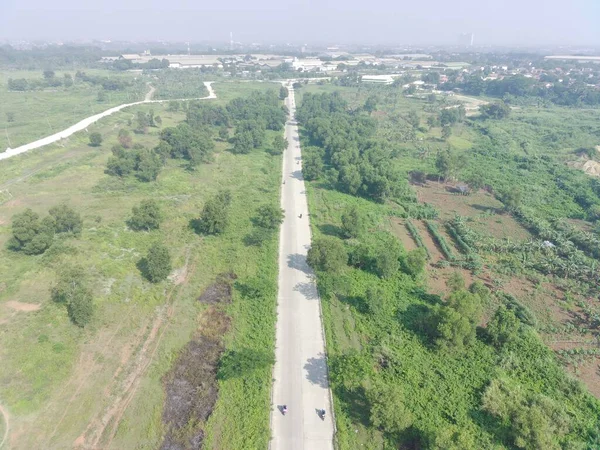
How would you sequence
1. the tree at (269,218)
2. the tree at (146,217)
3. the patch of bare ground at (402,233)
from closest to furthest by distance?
the tree at (146,217) → the patch of bare ground at (402,233) → the tree at (269,218)

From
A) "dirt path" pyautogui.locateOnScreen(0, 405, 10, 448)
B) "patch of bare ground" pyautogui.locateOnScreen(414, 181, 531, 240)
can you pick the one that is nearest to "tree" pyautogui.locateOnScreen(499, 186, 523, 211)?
"patch of bare ground" pyautogui.locateOnScreen(414, 181, 531, 240)

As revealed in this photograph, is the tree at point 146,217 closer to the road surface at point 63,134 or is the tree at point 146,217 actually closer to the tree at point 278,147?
the tree at point 278,147

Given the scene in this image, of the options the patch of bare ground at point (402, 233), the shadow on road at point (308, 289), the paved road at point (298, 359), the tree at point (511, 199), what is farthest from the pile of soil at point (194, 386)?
the tree at point (511, 199)

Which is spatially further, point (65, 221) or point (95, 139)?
point (95, 139)

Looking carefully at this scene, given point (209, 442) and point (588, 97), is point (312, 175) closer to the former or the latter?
point (209, 442)

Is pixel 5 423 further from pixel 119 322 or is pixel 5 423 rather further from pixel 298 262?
pixel 298 262

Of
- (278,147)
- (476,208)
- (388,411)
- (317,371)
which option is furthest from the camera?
(278,147)

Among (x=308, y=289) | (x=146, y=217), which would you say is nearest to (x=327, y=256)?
(x=308, y=289)
